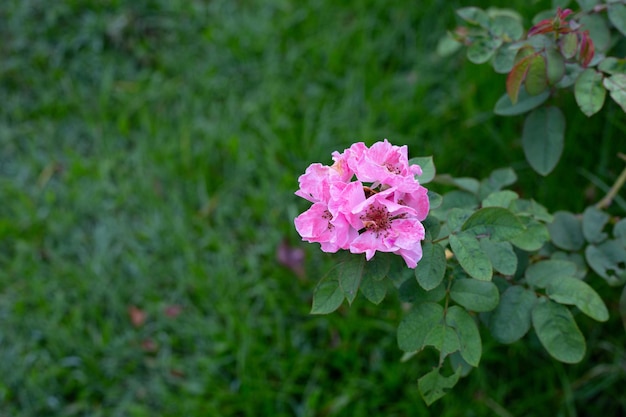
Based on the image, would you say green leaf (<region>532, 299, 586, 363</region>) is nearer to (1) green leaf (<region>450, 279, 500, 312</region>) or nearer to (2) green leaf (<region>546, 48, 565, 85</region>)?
(1) green leaf (<region>450, 279, 500, 312</region>)

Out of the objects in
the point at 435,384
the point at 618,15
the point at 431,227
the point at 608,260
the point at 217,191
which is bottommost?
the point at 217,191

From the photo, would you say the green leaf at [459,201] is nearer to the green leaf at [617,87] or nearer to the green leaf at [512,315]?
the green leaf at [512,315]

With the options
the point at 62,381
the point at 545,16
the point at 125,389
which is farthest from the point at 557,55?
the point at 62,381

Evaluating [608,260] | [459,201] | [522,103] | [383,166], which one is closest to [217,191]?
[459,201]

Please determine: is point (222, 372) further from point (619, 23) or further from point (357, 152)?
point (619, 23)

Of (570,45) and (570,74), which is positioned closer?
(570,45)

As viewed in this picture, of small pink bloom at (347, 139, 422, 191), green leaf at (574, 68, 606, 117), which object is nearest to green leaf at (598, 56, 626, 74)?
green leaf at (574, 68, 606, 117)

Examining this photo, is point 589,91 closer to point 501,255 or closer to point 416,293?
point 501,255
